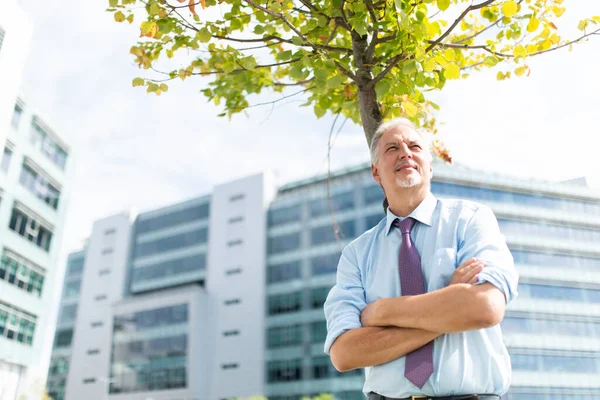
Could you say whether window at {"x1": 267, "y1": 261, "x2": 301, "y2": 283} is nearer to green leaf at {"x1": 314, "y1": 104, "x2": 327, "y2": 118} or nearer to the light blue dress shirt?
green leaf at {"x1": 314, "y1": 104, "x2": 327, "y2": 118}

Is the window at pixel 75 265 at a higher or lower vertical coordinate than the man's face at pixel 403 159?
higher

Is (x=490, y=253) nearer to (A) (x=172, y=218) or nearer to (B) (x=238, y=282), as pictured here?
(B) (x=238, y=282)

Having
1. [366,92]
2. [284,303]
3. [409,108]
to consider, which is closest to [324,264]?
[284,303]

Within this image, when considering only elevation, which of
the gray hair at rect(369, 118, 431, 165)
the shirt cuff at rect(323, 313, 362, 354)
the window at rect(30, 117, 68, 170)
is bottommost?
the shirt cuff at rect(323, 313, 362, 354)

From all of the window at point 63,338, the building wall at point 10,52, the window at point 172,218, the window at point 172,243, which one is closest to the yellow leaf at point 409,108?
the building wall at point 10,52

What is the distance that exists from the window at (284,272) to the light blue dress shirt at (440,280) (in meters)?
52.6

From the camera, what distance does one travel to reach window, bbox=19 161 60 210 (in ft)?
117

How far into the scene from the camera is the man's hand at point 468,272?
89.2 inches

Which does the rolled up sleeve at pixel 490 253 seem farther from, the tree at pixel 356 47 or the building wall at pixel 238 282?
the building wall at pixel 238 282

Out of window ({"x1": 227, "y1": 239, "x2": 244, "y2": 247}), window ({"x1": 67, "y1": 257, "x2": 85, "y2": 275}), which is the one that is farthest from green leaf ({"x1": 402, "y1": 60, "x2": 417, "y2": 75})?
window ({"x1": 67, "y1": 257, "x2": 85, "y2": 275})

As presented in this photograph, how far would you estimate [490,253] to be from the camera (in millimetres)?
2359

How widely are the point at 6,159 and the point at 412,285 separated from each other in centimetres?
3637

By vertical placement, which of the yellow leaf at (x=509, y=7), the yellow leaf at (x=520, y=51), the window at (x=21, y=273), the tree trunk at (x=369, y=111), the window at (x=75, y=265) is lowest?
the tree trunk at (x=369, y=111)

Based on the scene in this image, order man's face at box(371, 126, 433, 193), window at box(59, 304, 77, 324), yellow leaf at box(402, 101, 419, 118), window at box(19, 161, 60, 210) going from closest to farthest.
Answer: man's face at box(371, 126, 433, 193), yellow leaf at box(402, 101, 419, 118), window at box(19, 161, 60, 210), window at box(59, 304, 77, 324)
